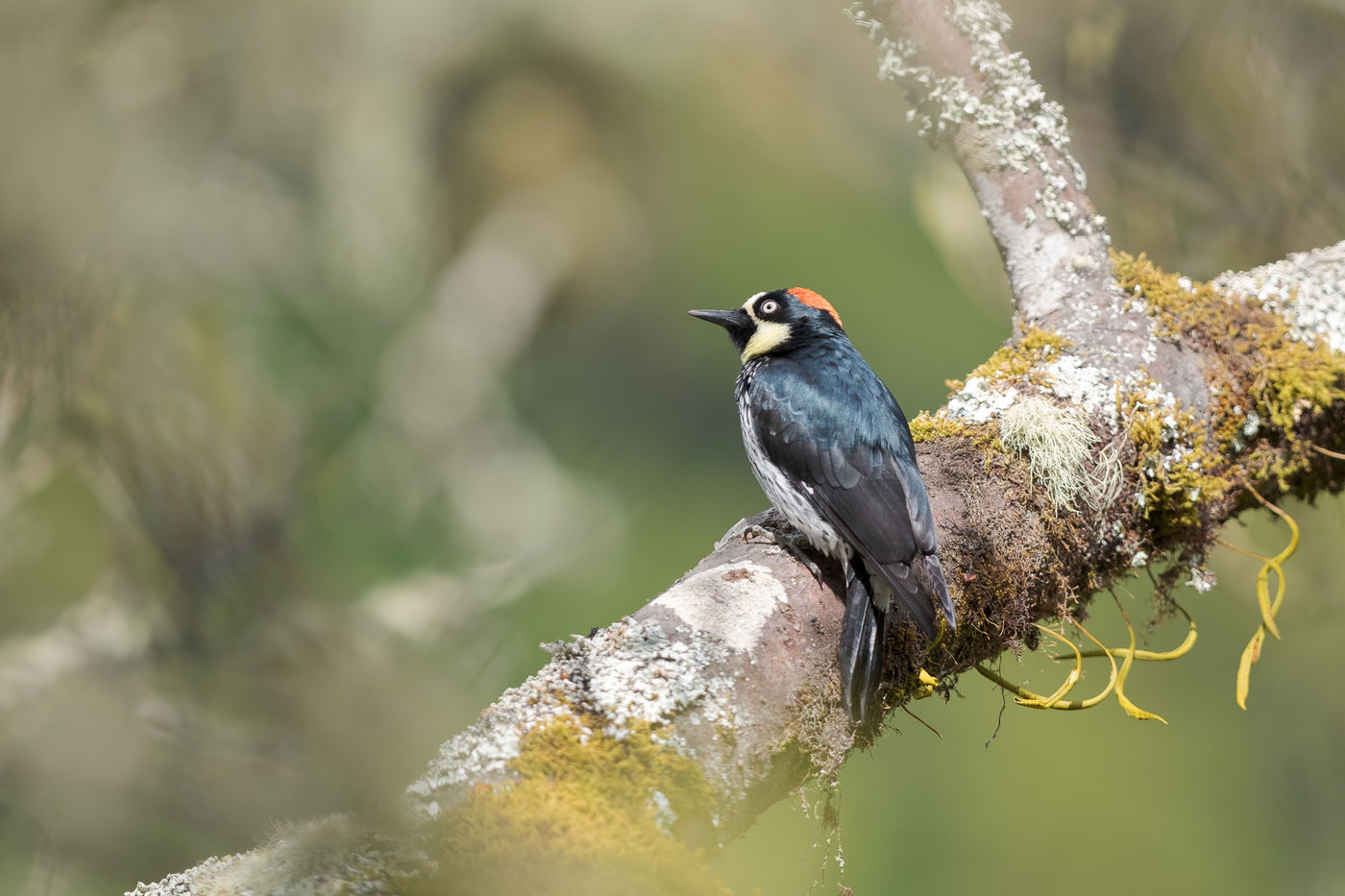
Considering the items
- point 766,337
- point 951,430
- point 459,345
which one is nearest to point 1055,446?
point 951,430

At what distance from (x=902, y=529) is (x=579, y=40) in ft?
9.25

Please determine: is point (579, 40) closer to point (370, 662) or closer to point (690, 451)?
point (690, 451)

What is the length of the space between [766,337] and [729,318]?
0.12 meters

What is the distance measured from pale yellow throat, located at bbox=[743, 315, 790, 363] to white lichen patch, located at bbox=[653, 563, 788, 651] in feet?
3.07

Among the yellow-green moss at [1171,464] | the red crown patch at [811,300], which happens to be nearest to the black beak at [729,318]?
the red crown patch at [811,300]

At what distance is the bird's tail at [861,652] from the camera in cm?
147

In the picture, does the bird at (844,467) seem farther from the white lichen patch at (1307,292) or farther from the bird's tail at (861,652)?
the white lichen patch at (1307,292)

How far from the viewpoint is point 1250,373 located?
80.8 inches

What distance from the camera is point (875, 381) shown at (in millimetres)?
2094

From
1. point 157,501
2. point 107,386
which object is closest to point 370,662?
point 157,501

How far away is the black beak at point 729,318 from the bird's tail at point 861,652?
1053 mm

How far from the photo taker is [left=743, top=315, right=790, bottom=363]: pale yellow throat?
2.41 metres

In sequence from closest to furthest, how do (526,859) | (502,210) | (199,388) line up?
(526,859), (199,388), (502,210)

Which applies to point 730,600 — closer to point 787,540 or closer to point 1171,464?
point 787,540
